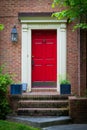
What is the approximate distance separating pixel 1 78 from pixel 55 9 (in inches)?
148

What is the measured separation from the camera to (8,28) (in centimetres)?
1305

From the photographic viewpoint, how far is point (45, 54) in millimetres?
13305

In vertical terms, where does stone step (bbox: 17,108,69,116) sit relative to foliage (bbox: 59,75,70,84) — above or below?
below

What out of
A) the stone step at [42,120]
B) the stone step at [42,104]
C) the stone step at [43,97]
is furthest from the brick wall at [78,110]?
the stone step at [43,97]

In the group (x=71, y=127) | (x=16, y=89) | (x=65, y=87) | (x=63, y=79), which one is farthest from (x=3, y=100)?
(x=63, y=79)

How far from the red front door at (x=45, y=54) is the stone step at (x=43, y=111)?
7.28ft

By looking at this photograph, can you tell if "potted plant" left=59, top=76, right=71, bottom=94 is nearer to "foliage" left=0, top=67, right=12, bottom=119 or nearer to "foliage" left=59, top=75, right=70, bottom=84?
"foliage" left=59, top=75, right=70, bottom=84

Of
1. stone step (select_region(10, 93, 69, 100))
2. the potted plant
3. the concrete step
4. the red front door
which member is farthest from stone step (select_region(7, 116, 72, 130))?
the red front door

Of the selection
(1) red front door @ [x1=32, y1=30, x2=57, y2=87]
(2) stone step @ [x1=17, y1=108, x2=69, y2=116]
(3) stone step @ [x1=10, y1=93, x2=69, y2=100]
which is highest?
(1) red front door @ [x1=32, y1=30, x2=57, y2=87]

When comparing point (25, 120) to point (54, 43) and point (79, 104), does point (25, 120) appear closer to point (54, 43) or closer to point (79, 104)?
point (79, 104)

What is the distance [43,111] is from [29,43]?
3.05m

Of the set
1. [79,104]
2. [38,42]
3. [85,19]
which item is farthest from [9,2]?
[79,104]

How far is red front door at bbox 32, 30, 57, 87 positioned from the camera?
13273 millimetres

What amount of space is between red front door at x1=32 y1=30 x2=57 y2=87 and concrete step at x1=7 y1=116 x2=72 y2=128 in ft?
9.01
